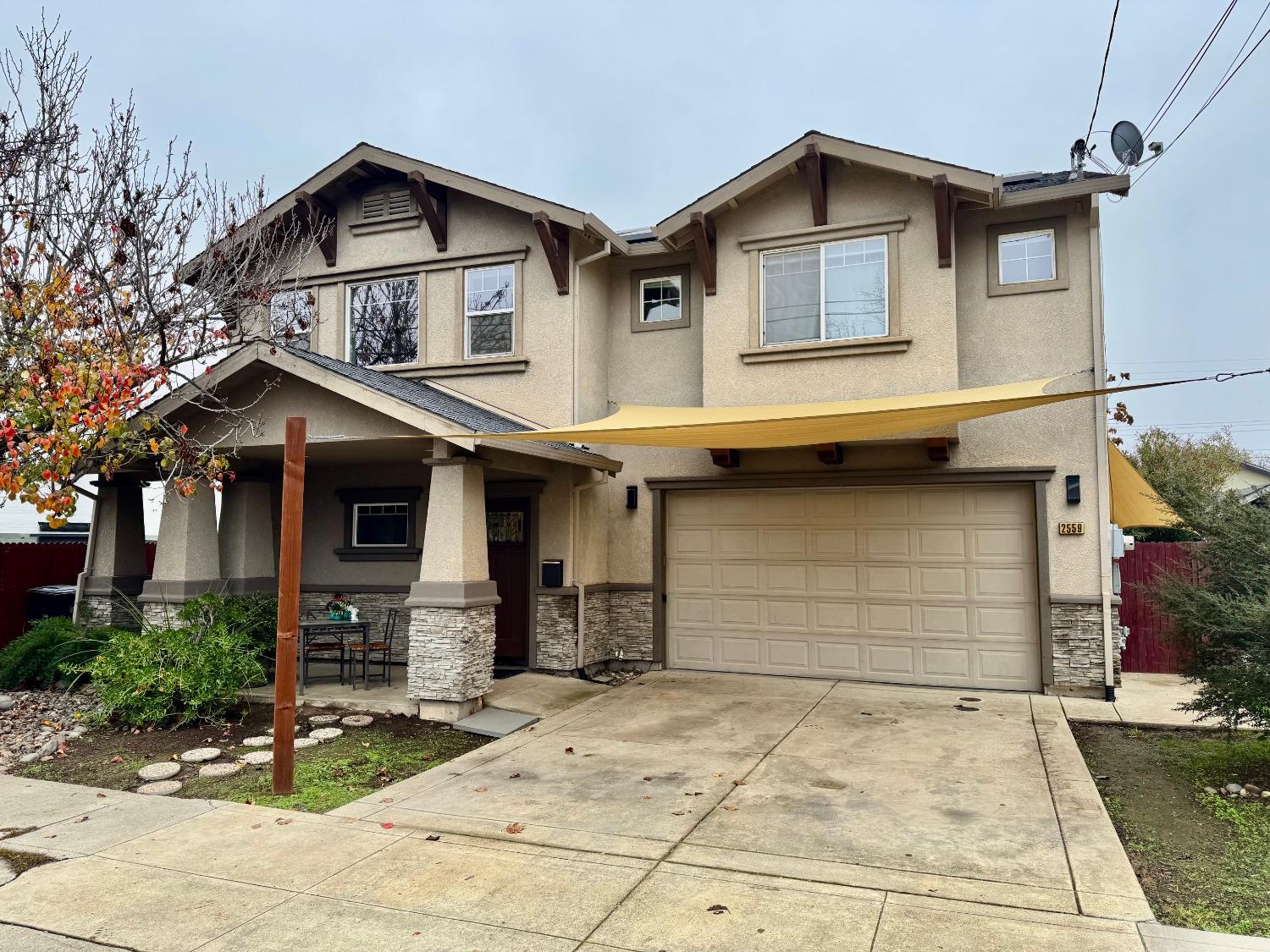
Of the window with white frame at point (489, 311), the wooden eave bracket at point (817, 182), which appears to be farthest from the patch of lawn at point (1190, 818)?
the window with white frame at point (489, 311)

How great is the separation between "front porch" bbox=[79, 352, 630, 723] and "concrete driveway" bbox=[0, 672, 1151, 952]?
190 cm

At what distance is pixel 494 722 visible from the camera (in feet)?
28.9

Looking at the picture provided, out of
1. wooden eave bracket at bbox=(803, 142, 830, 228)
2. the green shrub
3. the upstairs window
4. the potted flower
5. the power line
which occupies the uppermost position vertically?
the power line

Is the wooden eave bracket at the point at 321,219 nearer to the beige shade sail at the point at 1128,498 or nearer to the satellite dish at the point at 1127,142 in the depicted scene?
the satellite dish at the point at 1127,142

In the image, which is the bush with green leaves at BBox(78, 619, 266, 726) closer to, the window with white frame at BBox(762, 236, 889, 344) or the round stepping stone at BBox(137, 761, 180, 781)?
the round stepping stone at BBox(137, 761, 180, 781)

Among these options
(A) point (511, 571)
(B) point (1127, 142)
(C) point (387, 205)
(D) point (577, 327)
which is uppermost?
(C) point (387, 205)

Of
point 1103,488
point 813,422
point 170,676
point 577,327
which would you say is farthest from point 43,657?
point 1103,488

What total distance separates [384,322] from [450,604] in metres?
5.28

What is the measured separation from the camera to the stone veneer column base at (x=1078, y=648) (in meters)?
9.90

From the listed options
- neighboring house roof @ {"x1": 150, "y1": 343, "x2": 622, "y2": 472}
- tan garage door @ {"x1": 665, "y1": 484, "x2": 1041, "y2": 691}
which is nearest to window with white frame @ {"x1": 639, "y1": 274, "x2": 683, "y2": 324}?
tan garage door @ {"x1": 665, "y1": 484, "x2": 1041, "y2": 691}

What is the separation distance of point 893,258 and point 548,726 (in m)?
6.55

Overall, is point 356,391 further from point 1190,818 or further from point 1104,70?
point 1104,70

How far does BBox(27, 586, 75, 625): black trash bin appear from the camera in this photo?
11922 millimetres

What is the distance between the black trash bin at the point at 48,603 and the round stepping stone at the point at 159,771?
580 centimetres
